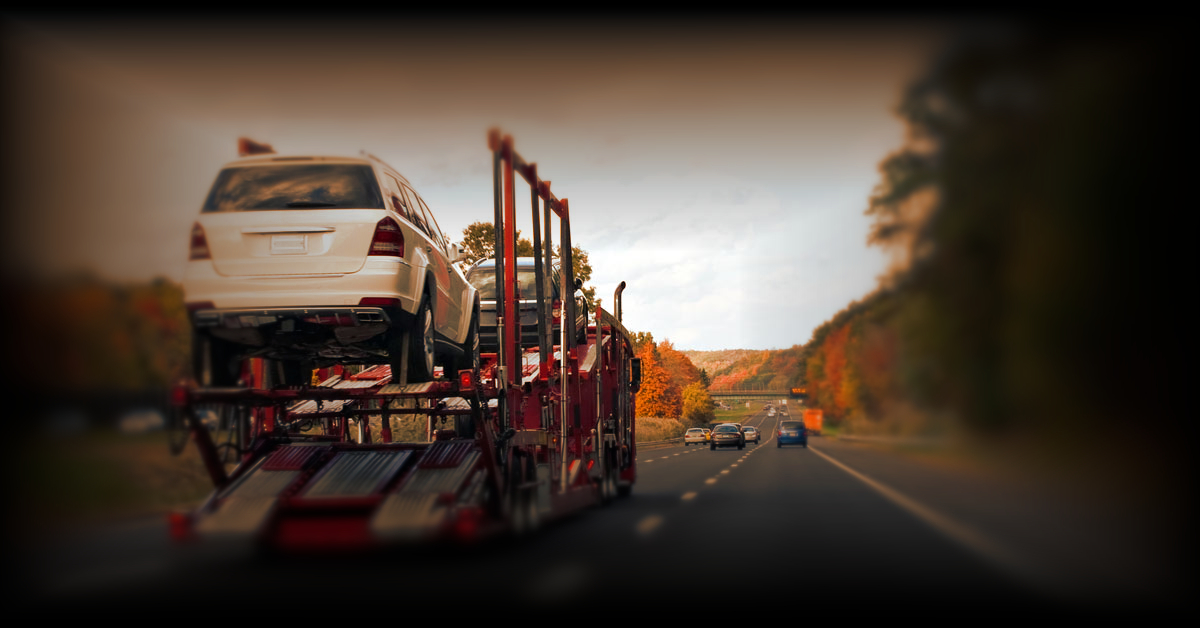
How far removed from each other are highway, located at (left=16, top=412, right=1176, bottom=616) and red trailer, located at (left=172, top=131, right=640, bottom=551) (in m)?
0.31

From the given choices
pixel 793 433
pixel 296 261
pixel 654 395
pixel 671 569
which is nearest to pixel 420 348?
pixel 296 261

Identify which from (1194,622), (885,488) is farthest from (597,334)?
(1194,622)

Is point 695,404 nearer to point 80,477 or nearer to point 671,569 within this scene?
point 80,477

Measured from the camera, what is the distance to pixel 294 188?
8.15 m

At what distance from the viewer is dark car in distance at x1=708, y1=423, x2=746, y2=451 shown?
45.8 meters

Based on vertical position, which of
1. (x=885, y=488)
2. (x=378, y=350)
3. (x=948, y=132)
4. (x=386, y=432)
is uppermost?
(x=948, y=132)

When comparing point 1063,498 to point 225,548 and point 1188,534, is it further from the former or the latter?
point 225,548

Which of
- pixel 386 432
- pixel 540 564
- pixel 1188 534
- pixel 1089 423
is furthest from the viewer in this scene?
pixel 1089 423

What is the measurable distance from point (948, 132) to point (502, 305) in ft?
43.0

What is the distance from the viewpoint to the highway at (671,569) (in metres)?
6.34

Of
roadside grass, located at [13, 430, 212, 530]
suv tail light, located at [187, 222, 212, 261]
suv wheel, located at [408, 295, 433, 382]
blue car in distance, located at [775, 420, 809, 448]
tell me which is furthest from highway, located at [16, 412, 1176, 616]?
blue car in distance, located at [775, 420, 809, 448]

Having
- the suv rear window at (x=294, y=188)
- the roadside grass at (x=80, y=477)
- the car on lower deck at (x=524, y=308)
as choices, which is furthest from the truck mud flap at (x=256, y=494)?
the car on lower deck at (x=524, y=308)

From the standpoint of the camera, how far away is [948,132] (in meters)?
19.8

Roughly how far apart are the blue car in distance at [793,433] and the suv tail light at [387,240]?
37304 mm
